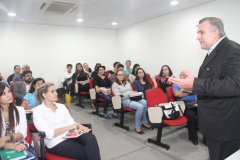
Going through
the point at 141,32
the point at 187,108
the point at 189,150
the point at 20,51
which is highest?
the point at 141,32

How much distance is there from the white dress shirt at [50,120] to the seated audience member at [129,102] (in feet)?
5.45

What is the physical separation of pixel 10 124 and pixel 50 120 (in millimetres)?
404

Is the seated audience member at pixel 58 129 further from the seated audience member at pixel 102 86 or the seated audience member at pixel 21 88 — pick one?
the seated audience member at pixel 102 86

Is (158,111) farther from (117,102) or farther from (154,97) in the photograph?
(117,102)

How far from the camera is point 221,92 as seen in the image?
3.57 ft

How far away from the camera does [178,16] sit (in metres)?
5.57

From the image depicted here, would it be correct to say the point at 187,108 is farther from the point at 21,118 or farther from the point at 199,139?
the point at 21,118

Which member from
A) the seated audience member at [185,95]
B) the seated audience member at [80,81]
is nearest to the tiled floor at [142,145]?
the seated audience member at [185,95]

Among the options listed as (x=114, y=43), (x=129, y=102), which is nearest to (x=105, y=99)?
(x=129, y=102)

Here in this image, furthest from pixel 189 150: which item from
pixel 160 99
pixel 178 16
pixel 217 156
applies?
pixel 178 16

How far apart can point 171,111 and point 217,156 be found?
1.59 meters

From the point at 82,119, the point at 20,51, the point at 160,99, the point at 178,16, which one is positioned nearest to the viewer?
the point at 160,99

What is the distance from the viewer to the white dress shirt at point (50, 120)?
1939 millimetres

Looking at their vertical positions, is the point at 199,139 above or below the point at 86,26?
below
